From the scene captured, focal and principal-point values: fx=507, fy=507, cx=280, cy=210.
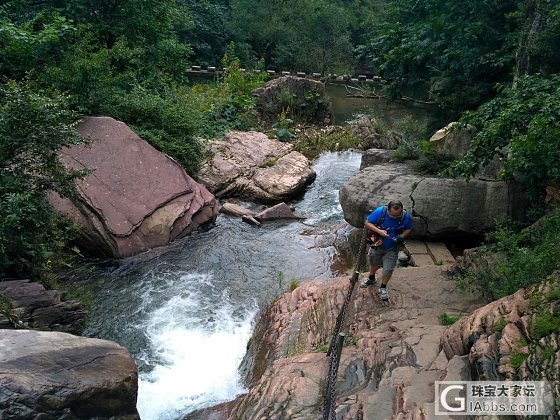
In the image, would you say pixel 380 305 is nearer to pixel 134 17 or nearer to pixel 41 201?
pixel 41 201

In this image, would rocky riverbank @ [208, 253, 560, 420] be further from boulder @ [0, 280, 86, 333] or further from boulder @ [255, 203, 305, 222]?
boulder @ [255, 203, 305, 222]

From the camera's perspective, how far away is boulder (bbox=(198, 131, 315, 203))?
12.8m

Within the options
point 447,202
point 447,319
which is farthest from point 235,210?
point 447,319

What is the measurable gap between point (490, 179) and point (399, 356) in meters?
4.99

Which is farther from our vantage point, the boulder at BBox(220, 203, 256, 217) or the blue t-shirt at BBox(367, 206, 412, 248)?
the boulder at BBox(220, 203, 256, 217)

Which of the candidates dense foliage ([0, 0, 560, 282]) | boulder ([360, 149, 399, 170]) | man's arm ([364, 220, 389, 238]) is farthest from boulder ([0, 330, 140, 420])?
boulder ([360, 149, 399, 170])

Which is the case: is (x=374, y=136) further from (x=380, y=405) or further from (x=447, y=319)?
(x=380, y=405)

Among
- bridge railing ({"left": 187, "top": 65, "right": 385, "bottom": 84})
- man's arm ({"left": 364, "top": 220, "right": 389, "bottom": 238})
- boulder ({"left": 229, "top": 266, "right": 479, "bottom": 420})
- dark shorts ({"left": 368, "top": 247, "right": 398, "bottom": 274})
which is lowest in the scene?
boulder ({"left": 229, "top": 266, "right": 479, "bottom": 420})

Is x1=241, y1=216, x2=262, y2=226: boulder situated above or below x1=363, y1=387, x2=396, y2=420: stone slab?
above

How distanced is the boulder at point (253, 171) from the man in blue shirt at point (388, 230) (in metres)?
6.28

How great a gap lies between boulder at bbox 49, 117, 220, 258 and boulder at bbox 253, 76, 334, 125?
867cm

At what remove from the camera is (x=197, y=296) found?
328 inches

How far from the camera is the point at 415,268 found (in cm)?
765

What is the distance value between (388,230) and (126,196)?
18.4 ft
